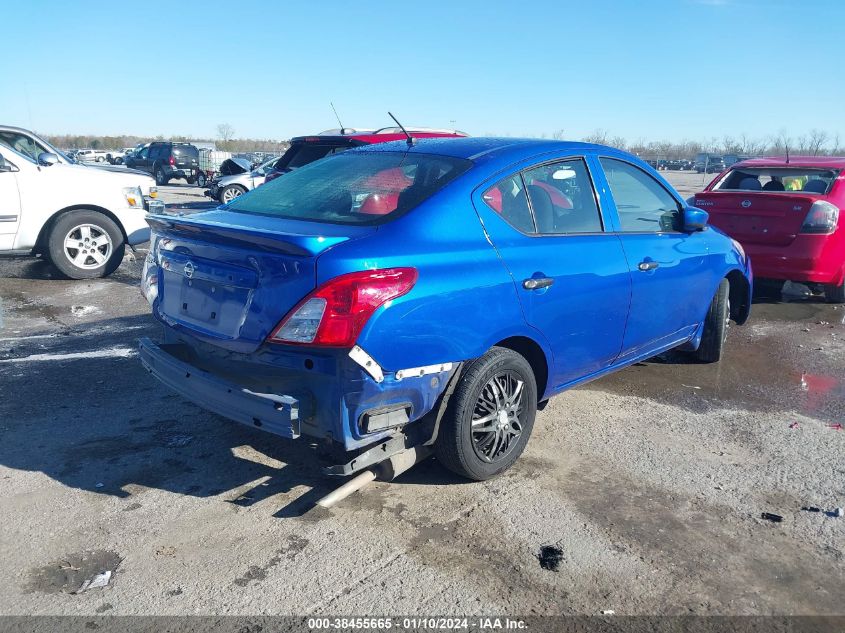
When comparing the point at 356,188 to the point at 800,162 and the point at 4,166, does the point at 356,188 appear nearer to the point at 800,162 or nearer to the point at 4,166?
the point at 4,166

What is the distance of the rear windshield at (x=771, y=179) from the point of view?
8.30m

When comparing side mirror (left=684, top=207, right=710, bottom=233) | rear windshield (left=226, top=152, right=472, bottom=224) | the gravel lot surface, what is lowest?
the gravel lot surface

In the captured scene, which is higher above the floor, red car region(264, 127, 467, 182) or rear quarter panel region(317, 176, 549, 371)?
red car region(264, 127, 467, 182)

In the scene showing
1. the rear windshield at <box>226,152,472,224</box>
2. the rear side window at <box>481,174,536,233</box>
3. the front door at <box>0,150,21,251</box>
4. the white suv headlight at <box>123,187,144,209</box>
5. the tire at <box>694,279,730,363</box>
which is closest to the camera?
the rear windshield at <box>226,152,472,224</box>

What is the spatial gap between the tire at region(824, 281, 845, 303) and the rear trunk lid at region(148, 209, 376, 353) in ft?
22.6

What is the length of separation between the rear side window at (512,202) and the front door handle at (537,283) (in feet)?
0.91

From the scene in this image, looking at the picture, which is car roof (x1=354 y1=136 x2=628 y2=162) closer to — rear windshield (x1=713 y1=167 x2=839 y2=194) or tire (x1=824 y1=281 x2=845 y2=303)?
→ rear windshield (x1=713 y1=167 x2=839 y2=194)

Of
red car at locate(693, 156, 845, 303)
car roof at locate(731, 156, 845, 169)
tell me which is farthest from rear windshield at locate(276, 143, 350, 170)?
car roof at locate(731, 156, 845, 169)

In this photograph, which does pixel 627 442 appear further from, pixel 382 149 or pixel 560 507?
pixel 382 149

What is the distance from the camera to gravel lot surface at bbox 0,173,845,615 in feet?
9.66

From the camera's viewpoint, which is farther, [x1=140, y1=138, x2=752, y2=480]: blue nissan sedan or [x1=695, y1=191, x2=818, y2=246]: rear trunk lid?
[x1=695, y1=191, x2=818, y2=246]: rear trunk lid

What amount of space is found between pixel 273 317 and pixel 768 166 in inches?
290

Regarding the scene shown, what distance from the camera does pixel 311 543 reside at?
10.8 feet

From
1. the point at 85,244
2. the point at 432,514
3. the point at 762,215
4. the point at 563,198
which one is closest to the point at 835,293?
the point at 762,215
